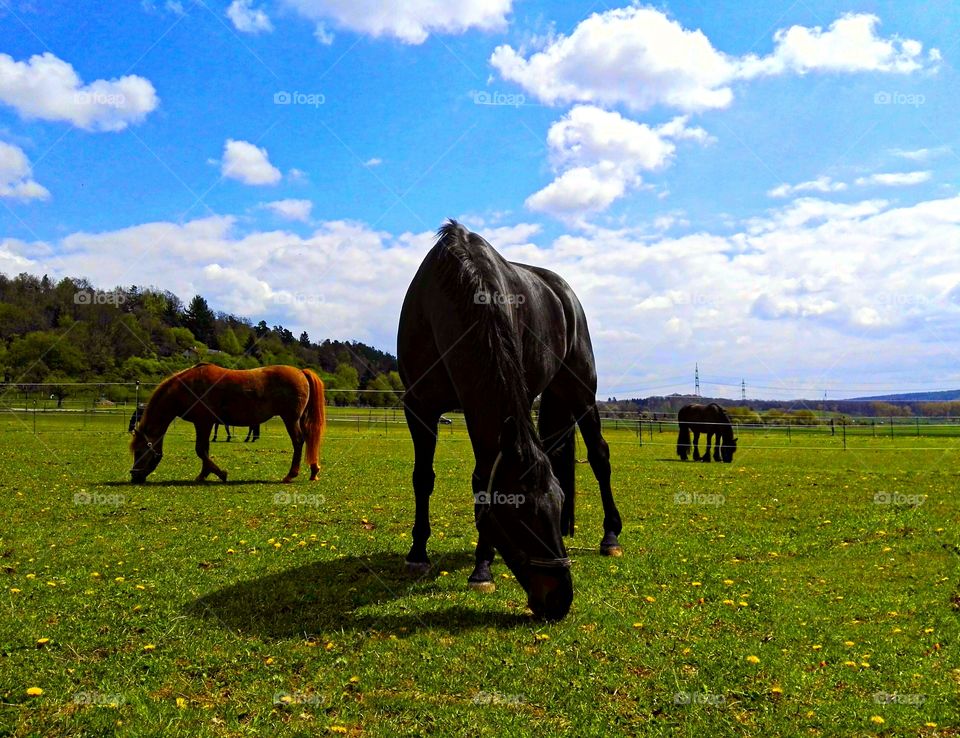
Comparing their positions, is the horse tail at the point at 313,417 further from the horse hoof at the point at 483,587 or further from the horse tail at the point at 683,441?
the horse tail at the point at 683,441

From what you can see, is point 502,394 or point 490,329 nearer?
point 502,394

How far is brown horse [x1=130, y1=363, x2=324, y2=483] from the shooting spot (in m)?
12.1

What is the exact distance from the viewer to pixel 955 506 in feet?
33.3

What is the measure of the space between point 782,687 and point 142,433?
11.6 metres

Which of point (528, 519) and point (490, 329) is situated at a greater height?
point (490, 329)

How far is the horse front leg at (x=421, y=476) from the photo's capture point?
5496mm

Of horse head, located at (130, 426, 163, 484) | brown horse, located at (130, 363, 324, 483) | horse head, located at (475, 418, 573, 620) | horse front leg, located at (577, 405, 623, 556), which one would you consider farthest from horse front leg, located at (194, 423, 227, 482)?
horse head, located at (475, 418, 573, 620)

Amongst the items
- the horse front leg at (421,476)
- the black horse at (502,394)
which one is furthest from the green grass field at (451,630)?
the black horse at (502,394)

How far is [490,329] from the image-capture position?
4.20 metres

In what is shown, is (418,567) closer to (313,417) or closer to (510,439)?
(510,439)

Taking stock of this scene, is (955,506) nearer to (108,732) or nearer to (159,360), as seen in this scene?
(108,732)

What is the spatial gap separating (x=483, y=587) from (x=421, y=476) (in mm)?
1213

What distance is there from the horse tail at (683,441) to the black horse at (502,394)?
1667 cm

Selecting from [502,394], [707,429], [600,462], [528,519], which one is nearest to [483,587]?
[528,519]
